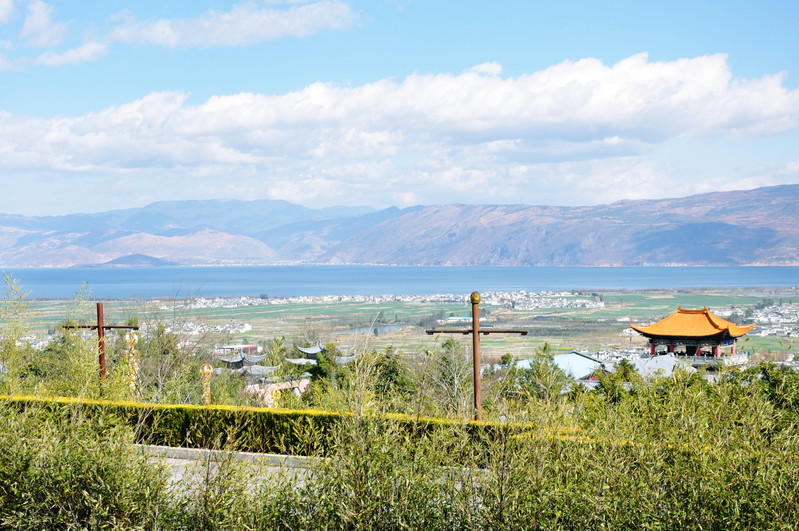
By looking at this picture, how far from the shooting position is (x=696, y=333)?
26250 millimetres

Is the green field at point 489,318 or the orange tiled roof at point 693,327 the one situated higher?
the orange tiled roof at point 693,327

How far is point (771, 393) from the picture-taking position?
10.9 metres

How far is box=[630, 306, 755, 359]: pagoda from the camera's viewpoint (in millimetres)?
25969

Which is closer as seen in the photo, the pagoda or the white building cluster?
the pagoda

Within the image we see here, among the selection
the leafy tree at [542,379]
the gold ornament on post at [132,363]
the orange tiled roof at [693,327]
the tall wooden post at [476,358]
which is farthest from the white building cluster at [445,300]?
the tall wooden post at [476,358]

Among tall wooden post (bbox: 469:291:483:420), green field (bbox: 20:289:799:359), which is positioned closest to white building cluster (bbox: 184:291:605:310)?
green field (bbox: 20:289:799:359)

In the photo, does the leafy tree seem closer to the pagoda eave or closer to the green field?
the pagoda eave

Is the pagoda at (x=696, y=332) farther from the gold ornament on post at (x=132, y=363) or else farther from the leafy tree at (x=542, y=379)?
the gold ornament on post at (x=132, y=363)

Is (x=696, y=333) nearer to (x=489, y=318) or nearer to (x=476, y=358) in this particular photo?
(x=476, y=358)

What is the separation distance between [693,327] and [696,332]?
12.8 inches

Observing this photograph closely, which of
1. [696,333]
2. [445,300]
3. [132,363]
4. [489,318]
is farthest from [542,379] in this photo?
[445,300]

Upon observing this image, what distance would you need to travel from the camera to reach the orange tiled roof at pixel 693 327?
2591cm

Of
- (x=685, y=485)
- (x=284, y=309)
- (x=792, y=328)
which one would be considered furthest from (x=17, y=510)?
(x=284, y=309)

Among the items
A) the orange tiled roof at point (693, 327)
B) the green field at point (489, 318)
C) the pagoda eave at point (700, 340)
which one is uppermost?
the orange tiled roof at point (693, 327)
